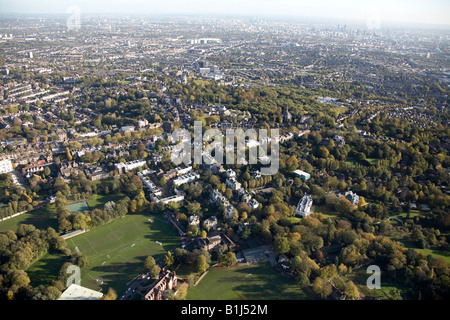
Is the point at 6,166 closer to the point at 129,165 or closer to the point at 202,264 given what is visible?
the point at 129,165

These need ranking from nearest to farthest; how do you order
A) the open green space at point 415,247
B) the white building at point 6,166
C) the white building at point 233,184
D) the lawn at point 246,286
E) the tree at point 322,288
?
the tree at point 322,288, the lawn at point 246,286, the open green space at point 415,247, the white building at point 233,184, the white building at point 6,166

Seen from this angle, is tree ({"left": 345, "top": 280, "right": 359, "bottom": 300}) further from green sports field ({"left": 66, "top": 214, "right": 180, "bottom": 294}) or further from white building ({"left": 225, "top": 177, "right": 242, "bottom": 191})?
white building ({"left": 225, "top": 177, "right": 242, "bottom": 191})

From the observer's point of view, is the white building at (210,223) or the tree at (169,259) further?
the white building at (210,223)

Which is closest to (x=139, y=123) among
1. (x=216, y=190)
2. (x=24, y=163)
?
(x=24, y=163)

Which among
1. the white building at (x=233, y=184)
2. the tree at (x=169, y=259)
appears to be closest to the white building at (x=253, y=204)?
the white building at (x=233, y=184)

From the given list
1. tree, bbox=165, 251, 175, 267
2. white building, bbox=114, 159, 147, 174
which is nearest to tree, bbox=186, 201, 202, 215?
tree, bbox=165, 251, 175, 267

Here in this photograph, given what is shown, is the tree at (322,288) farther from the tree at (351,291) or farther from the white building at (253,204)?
the white building at (253,204)

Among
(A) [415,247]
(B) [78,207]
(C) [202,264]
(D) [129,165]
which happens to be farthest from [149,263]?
(A) [415,247]
